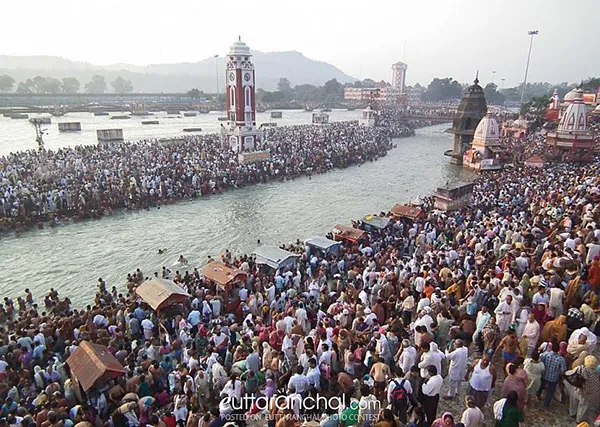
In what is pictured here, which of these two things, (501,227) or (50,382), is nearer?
(50,382)

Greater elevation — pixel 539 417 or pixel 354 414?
pixel 354 414

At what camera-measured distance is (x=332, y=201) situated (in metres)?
23.8

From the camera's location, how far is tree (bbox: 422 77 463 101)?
127938 mm

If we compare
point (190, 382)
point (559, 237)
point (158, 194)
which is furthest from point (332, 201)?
point (190, 382)

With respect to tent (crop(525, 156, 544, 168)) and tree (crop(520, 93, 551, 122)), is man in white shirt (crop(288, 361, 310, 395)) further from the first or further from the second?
tree (crop(520, 93, 551, 122))

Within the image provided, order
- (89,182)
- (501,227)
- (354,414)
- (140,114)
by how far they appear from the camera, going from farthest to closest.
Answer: (140,114) < (89,182) < (501,227) < (354,414)

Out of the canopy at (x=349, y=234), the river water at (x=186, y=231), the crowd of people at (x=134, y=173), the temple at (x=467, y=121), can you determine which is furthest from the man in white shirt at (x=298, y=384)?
the temple at (x=467, y=121)

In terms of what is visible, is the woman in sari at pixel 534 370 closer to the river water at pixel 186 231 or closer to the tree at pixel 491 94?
the river water at pixel 186 231

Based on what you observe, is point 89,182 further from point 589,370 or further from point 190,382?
point 589,370

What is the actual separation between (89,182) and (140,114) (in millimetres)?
71464

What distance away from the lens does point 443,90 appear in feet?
421

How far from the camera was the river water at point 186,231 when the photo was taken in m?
14.2

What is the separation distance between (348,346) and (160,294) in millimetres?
4987

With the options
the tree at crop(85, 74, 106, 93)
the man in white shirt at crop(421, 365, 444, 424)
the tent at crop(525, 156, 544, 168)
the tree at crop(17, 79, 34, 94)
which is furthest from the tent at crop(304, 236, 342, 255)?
the tree at crop(85, 74, 106, 93)
